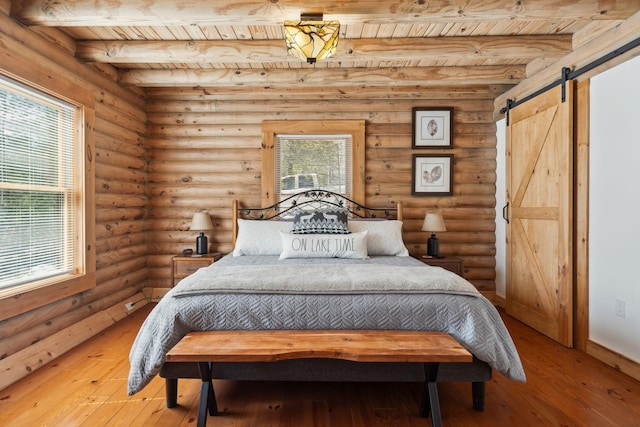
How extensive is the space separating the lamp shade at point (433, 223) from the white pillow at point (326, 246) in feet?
3.31

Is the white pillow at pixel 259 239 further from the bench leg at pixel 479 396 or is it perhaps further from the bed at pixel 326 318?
the bench leg at pixel 479 396

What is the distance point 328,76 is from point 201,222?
2.21 m

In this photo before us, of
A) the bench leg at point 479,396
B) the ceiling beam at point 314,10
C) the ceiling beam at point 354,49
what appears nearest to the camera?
the bench leg at point 479,396

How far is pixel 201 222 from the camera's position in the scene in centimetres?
389

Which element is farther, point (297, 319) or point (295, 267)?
point (295, 267)

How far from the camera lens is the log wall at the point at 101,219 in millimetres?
2383

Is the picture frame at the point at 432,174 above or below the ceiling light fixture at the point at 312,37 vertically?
below

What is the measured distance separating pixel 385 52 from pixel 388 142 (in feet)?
4.26

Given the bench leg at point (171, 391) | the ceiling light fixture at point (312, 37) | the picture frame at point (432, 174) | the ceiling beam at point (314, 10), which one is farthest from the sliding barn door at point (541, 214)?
the bench leg at point (171, 391)

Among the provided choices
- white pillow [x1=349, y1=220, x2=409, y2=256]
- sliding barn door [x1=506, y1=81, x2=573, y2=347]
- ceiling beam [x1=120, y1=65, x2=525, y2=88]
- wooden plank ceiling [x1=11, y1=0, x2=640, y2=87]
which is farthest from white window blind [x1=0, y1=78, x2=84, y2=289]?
sliding barn door [x1=506, y1=81, x2=573, y2=347]

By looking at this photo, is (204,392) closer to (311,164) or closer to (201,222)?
(201,222)

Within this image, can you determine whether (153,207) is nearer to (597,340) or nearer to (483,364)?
(483,364)

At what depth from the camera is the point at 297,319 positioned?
1.90 m

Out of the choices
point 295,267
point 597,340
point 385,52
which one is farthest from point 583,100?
point 295,267
